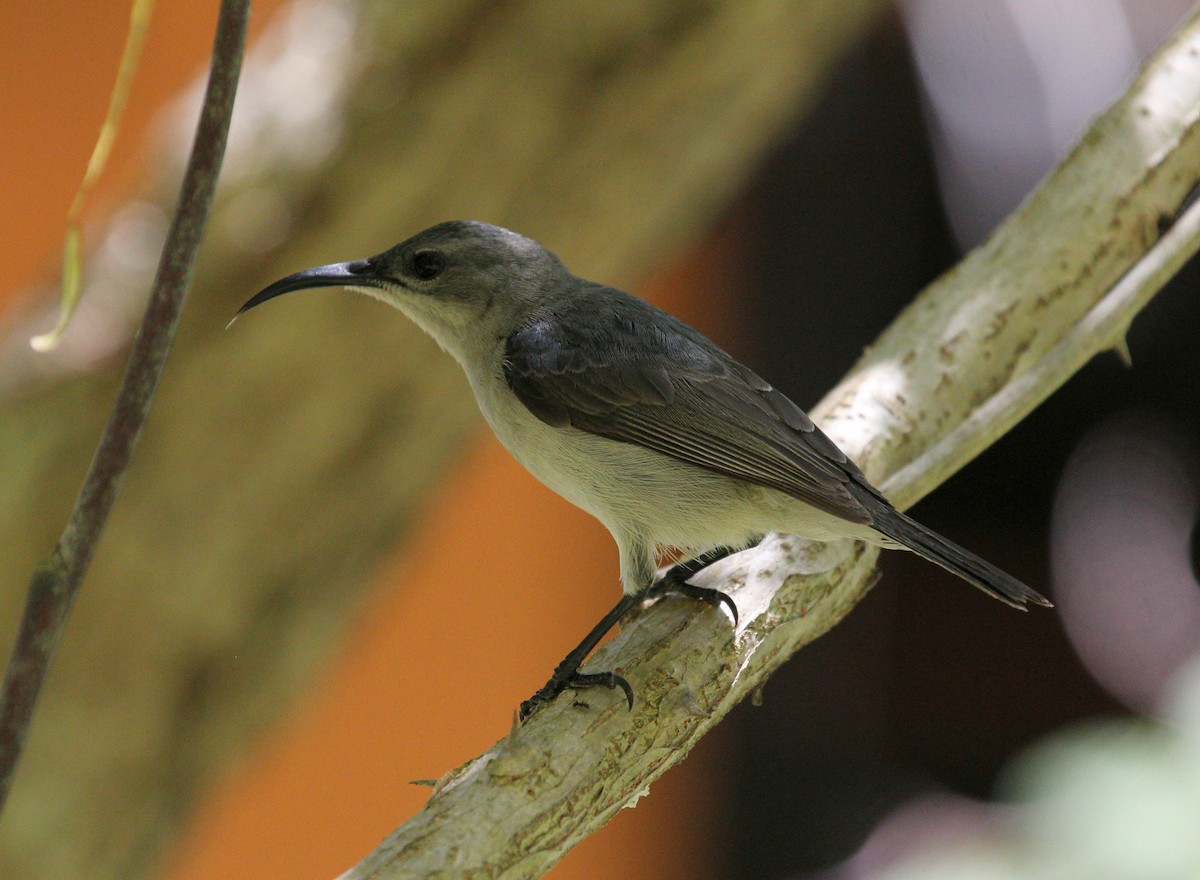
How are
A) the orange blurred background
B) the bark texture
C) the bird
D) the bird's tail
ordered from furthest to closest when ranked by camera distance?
1. the orange blurred background
2. the bark texture
3. the bird
4. the bird's tail

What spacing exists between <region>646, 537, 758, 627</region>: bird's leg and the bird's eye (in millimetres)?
879

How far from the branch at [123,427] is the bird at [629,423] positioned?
4.43ft

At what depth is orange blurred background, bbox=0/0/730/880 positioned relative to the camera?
14.7 feet

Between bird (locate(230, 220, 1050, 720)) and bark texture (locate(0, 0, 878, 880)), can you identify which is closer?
bird (locate(230, 220, 1050, 720))

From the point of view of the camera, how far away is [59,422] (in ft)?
10.8

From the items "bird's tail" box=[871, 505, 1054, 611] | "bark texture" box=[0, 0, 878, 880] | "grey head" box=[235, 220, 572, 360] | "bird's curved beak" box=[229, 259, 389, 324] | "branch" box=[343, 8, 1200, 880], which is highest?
"bark texture" box=[0, 0, 878, 880]

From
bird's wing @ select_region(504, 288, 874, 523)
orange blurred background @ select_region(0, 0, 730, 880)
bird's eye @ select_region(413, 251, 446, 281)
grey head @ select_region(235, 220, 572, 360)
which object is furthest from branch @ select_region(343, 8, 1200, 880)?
orange blurred background @ select_region(0, 0, 730, 880)

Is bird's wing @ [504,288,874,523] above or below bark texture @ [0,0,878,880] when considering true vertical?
below

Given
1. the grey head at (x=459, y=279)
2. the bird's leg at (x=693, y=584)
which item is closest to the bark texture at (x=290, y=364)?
Answer: the grey head at (x=459, y=279)

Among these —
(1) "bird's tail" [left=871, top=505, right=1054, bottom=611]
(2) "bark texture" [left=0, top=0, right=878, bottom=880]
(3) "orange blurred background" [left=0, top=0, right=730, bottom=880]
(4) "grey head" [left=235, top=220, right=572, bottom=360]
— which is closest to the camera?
(1) "bird's tail" [left=871, top=505, right=1054, bottom=611]

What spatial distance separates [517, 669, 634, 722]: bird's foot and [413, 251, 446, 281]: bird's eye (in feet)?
3.25

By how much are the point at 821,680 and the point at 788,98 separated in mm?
2777

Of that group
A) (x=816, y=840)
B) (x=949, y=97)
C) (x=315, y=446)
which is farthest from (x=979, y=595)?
(x=315, y=446)

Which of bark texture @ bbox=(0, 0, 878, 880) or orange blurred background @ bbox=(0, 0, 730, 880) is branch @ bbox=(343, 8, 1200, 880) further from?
orange blurred background @ bbox=(0, 0, 730, 880)
